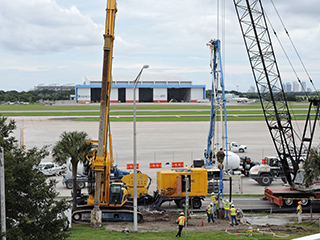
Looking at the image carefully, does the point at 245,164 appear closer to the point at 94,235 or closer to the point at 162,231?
the point at 162,231

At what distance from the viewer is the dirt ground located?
76.2 ft

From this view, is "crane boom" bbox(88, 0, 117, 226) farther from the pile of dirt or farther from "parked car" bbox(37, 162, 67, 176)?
"parked car" bbox(37, 162, 67, 176)

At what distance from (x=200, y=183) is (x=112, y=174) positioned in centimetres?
896

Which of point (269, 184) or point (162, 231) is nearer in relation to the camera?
point (162, 231)

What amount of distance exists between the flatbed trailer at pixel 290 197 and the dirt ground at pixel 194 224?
7.40ft

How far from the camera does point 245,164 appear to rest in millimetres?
42094

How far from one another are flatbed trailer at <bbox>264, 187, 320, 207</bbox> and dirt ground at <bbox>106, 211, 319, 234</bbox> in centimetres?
226

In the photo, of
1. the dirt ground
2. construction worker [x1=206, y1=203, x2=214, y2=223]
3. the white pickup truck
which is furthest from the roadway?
construction worker [x1=206, y1=203, x2=214, y2=223]

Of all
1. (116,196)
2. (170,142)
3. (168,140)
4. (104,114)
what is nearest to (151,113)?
(168,140)

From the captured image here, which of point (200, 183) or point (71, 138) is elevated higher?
point (71, 138)

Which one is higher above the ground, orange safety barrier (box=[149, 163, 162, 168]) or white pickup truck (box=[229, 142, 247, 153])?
white pickup truck (box=[229, 142, 247, 153])

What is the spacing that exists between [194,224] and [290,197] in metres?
8.54

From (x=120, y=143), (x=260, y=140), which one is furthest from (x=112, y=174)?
(x=260, y=140)

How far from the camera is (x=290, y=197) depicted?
97.4 ft
